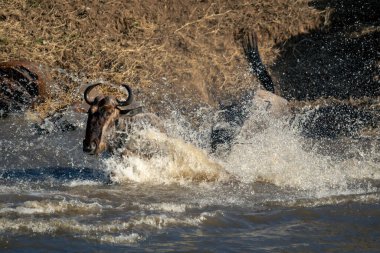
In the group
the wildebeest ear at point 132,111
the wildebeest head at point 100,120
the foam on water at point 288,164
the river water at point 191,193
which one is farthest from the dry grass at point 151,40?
the wildebeest head at point 100,120

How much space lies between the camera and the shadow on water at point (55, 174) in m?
9.41

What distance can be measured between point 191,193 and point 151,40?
6759 millimetres

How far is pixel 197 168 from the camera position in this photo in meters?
9.94

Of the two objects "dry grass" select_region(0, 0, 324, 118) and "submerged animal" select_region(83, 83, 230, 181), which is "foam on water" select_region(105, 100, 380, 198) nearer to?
"submerged animal" select_region(83, 83, 230, 181)

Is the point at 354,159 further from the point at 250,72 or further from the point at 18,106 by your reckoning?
the point at 18,106

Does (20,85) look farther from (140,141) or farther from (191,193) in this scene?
(191,193)

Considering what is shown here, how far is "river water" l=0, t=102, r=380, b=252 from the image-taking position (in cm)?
675

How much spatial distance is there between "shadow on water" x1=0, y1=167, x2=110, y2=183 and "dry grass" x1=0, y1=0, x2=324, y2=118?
2.89m

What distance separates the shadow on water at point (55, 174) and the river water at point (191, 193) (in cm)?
1

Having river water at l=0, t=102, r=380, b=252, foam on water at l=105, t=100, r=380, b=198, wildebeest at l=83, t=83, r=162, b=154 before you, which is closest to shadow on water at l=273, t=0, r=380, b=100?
river water at l=0, t=102, r=380, b=252

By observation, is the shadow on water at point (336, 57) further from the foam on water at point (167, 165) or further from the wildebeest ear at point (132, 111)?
the wildebeest ear at point (132, 111)

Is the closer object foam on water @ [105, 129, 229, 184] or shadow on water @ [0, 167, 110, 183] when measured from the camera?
shadow on water @ [0, 167, 110, 183]

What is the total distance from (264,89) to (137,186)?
5.79 meters

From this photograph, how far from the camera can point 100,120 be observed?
9.23 m
